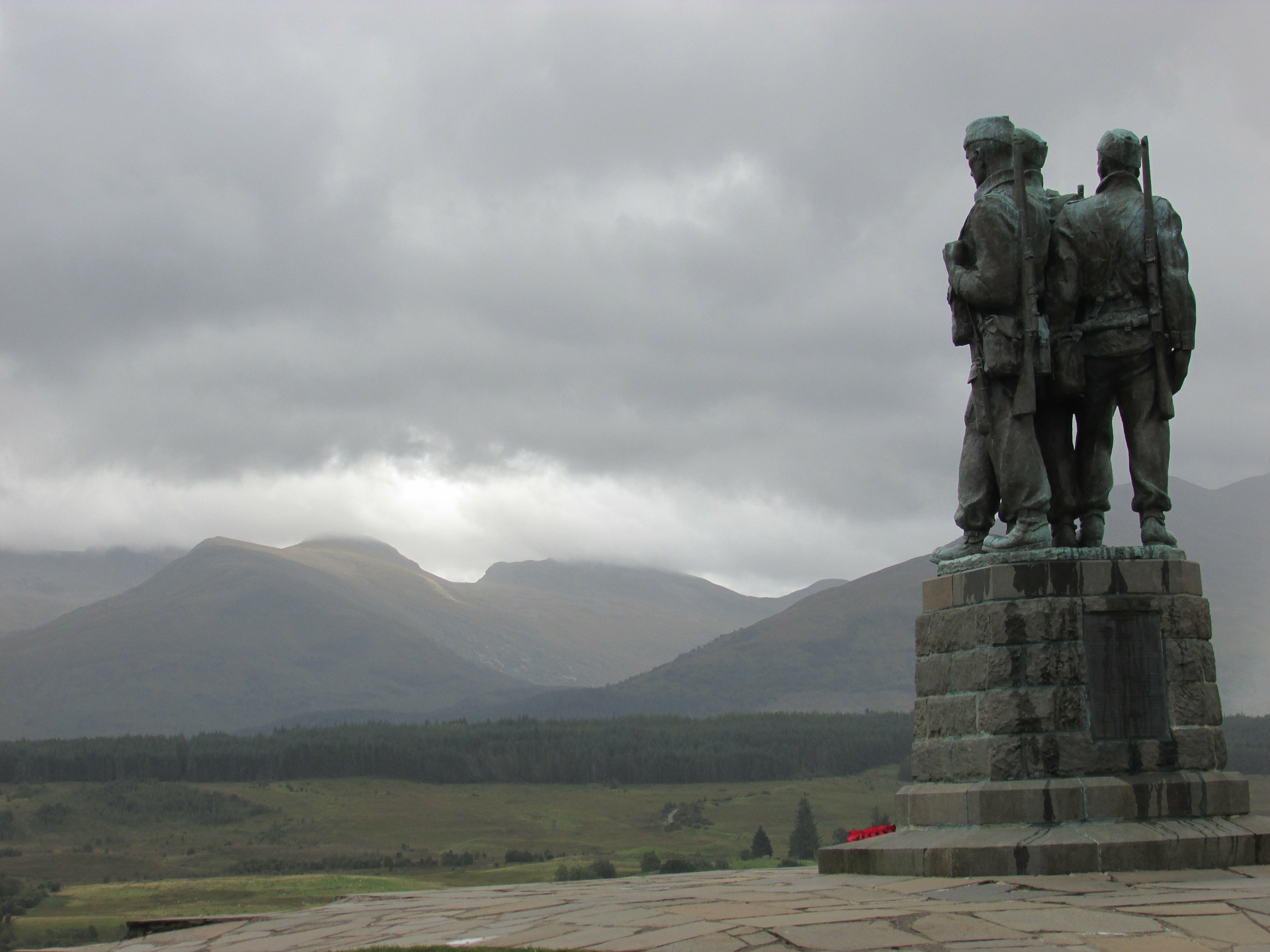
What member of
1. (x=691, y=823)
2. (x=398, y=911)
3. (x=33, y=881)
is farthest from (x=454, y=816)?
(x=398, y=911)

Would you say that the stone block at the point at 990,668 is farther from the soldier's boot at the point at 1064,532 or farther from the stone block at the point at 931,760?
the soldier's boot at the point at 1064,532

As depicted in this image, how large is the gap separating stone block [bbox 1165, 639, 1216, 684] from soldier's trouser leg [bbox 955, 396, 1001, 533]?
258 centimetres

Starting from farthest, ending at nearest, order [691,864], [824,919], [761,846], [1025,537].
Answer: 1. [761,846]
2. [691,864]
3. [1025,537]
4. [824,919]

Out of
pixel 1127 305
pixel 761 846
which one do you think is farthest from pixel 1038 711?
pixel 761 846

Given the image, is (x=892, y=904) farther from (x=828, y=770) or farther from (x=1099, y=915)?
(x=828, y=770)

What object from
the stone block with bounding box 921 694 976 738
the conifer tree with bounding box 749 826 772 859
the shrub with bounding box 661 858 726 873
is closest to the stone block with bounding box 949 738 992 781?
the stone block with bounding box 921 694 976 738

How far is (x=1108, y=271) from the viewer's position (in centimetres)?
1477

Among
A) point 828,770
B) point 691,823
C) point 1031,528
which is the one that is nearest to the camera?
point 1031,528

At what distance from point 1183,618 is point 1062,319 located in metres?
3.64

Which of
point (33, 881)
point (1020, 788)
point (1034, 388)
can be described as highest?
point (1034, 388)

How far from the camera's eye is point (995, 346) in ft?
48.2

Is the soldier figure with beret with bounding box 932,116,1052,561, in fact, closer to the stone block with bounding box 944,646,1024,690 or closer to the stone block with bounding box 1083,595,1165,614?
the stone block with bounding box 1083,595,1165,614

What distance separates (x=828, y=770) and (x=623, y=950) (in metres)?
195

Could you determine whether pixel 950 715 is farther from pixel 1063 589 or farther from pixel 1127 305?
pixel 1127 305
